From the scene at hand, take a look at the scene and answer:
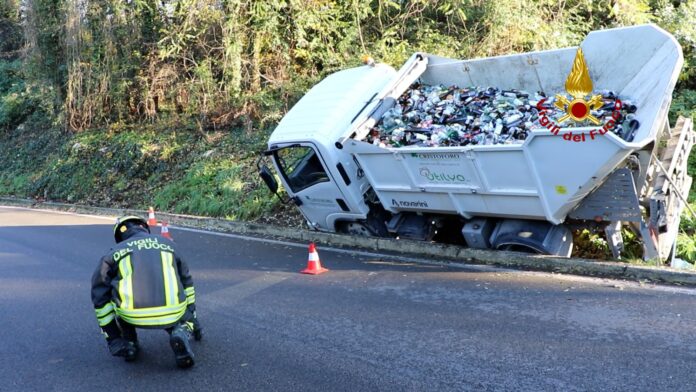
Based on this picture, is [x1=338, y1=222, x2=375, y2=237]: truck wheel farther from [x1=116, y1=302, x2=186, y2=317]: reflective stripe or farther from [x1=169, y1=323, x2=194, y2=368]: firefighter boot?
[x1=116, y1=302, x2=186, y2=317]: reflective stripe

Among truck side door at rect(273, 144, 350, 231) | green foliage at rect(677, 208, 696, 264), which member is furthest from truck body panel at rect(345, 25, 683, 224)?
green foliage at rect(677, 208, 696, 264)

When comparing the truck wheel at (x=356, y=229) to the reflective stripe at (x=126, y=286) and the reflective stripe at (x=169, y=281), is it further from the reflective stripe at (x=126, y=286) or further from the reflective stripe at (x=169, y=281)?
the reflective stripe at (x=126, y=286)

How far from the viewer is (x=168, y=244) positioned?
450cm

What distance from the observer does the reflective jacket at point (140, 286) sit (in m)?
4.23

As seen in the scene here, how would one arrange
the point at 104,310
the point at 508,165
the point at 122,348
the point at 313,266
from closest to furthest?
the point at 104,310
the point at 122,348
the point at 508,165
the point at 313,266

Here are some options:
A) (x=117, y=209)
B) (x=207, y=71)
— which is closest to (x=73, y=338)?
(x=117, y=209)

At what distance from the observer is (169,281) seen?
4.31 meters

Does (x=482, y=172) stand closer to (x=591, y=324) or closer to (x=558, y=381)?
(x=591, y=324)

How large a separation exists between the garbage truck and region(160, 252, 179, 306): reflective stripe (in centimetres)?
363

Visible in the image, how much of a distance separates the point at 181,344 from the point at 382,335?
5.62 ft

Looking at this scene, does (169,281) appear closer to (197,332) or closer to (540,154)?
(197,332)

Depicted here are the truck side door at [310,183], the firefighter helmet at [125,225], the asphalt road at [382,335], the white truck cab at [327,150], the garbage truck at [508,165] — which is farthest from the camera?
the truck side door at [310,183]

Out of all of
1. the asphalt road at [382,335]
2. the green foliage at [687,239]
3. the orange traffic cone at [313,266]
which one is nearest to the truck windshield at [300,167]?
the orange traffic cone at [313,266]

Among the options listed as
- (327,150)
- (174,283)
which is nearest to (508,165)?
(327,150)
